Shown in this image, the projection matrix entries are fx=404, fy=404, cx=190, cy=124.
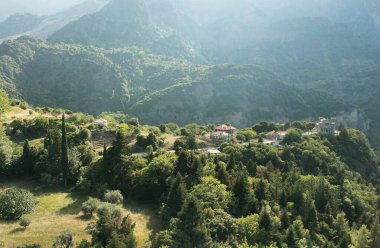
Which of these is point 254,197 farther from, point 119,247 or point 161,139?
point 161,139

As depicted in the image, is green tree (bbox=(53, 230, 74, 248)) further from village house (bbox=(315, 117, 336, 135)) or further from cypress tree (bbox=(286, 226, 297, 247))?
village house (bbox=(315, 117, 336, 135))

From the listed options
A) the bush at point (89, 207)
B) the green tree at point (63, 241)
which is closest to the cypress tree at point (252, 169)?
the bush at point (89, 207)

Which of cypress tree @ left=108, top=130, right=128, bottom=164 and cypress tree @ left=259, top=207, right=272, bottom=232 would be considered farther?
cypress tree @ left=108, top=130, right=128, bottom=164

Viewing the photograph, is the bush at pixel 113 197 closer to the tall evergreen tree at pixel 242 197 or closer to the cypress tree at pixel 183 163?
the cypress tree at pixel 183 163

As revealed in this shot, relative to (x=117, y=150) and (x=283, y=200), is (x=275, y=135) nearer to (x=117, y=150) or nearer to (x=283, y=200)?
(x=283, y=200)

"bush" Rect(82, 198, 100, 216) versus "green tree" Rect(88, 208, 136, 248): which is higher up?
"green tree" Rect(88, 208, 136, 248)

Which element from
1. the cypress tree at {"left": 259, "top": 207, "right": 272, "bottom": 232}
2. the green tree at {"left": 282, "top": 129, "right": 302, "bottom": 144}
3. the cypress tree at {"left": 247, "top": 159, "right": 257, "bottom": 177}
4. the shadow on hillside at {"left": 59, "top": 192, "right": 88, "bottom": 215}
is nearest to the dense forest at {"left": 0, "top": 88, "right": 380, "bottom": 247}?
the cypress tree at {"left": 259, "top": 207, "right": 272, "bottom": 232}
